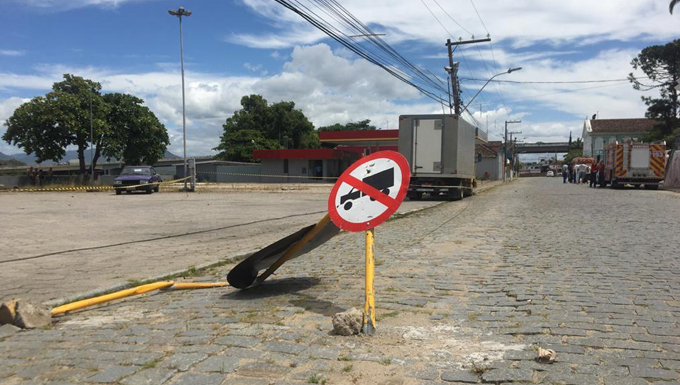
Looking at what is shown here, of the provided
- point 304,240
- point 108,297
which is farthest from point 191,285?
point 304,240

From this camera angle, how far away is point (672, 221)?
11.8m

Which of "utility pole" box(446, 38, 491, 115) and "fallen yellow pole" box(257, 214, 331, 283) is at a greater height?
"utility pole" box(446, 38, 491, 115)

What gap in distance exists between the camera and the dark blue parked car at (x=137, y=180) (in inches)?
1069

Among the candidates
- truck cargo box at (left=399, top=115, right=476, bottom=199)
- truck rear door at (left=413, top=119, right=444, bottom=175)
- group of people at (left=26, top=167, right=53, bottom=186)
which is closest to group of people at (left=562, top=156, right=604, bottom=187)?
truck cargo box at (left=399, top=115, right=476, bottom=199)

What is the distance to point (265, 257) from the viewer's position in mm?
5262

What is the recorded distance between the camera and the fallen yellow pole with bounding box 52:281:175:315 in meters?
4.62

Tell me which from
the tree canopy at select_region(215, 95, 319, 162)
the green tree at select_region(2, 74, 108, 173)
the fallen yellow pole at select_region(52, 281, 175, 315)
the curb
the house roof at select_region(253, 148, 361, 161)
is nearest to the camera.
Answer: the fallen yellow pole at select_region(52, 281, 175, 315)

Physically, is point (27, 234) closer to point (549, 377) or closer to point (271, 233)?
point (271, 233)

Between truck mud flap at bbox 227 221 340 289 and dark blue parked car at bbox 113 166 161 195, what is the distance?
76.8 ft

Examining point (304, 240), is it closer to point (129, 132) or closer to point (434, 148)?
point (434, 148)

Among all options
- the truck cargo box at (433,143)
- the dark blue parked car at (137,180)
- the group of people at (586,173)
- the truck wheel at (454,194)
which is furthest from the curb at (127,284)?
the group of people at (586,173)

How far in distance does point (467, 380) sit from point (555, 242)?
20.8 ft

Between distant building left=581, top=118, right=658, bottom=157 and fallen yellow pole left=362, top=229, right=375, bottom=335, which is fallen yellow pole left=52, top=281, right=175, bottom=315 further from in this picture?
distant building left=581, top=118, right=658, bottom=157

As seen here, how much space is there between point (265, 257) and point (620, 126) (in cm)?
11054
